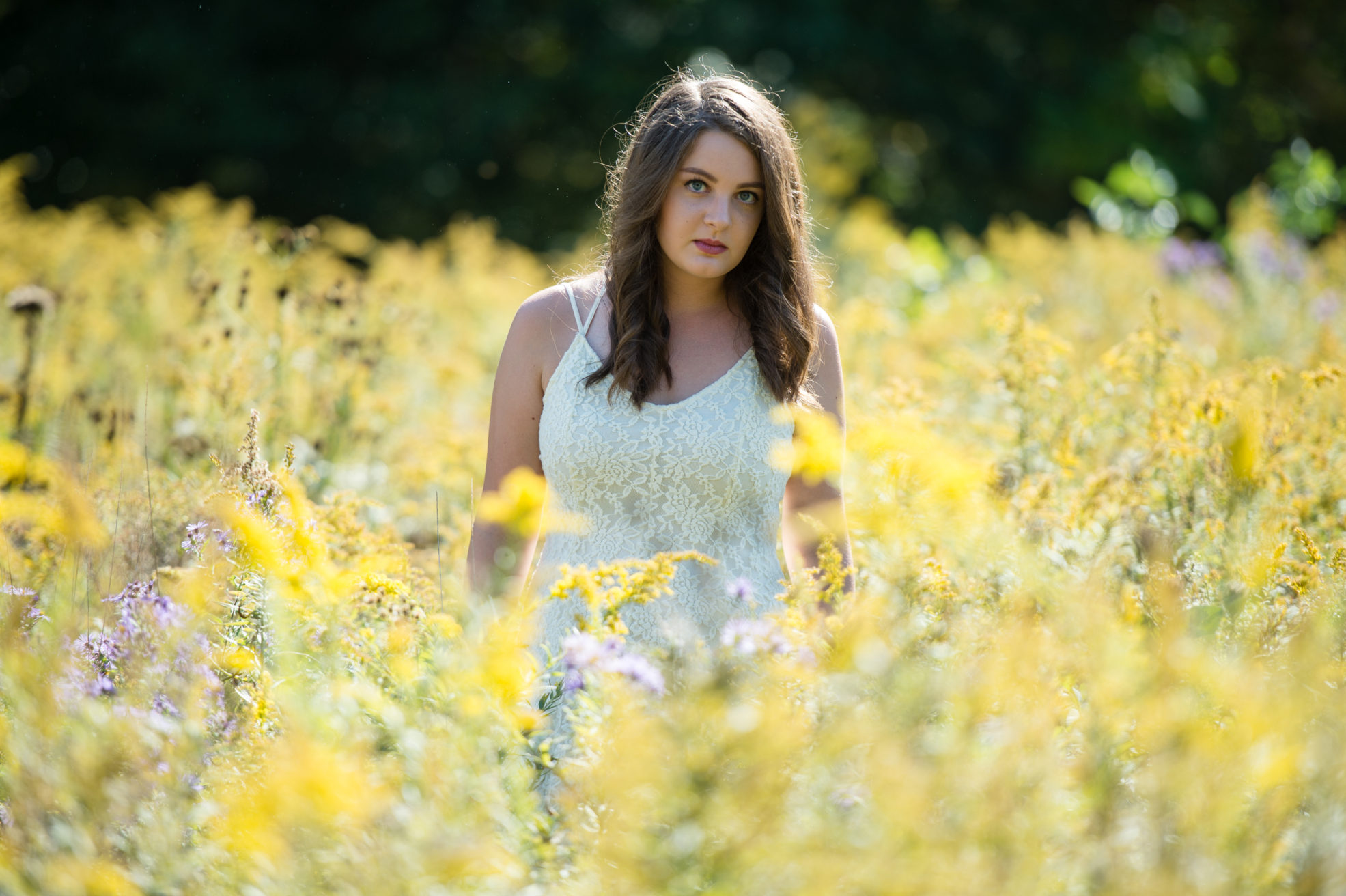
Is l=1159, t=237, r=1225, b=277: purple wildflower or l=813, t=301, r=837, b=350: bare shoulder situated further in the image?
l=1159, t=237, r=1225, b=277: purple wildflower

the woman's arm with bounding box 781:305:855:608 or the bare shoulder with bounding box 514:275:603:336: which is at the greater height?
the bare shoulder with bounding box 514:275:603:336

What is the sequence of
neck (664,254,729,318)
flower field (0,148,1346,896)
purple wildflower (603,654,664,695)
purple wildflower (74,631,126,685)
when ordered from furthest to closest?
neck (664,254,729,318) < purple wildflower (74,631,126,685) < purple wildflower (603,654,664,695) < flower field (0,148,1346,896)

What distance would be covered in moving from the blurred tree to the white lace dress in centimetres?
1029

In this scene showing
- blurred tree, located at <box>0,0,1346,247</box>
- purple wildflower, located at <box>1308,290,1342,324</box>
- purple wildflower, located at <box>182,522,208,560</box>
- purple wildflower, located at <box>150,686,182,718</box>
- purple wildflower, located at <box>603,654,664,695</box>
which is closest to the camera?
purple wildflower, located at <box>603,654,664,695</box>

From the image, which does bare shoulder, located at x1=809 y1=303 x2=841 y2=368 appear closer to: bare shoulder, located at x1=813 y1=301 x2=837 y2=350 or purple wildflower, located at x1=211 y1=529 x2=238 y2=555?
bare shoulder, located at x1=813 y1=301 x2=837 y2=350

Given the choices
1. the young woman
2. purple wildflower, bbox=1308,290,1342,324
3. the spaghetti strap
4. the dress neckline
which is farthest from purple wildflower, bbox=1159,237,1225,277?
the spaghetti strap

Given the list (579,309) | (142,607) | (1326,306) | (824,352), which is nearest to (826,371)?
(824,352)

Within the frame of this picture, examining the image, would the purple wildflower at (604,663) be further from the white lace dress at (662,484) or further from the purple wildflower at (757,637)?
the white lace dress at (662,484)

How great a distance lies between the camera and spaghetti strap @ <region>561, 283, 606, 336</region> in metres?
2.37

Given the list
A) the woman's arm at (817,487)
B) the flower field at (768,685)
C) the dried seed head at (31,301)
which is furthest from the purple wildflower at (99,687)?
the dried seed head at (31,301)

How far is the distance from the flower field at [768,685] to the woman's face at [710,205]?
43 centimetres

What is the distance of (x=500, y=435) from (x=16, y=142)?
1245 cm

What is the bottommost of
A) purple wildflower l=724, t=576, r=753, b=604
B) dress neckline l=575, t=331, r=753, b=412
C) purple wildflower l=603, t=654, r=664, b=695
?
purple wildflower l=724, t=576, r=753, b=604

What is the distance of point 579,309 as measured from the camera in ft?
7.89
